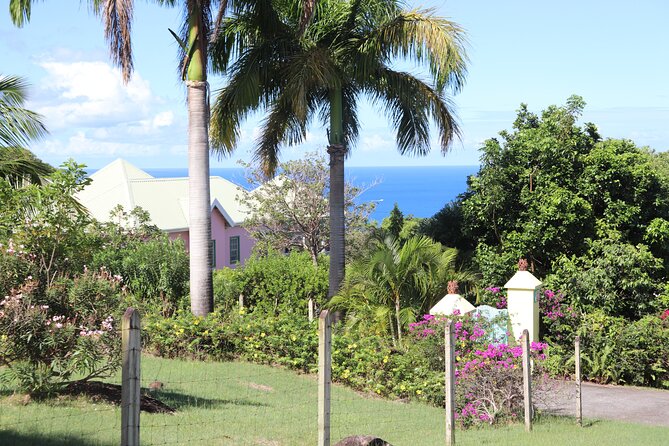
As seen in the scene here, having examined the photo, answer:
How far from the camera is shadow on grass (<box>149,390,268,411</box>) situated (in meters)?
10.4

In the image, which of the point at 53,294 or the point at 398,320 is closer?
the point at 53,294

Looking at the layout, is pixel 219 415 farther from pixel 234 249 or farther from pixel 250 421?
pixel 234 249

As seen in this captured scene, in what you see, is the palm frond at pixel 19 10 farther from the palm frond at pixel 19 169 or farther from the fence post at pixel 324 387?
the fence post at pixel 324 387

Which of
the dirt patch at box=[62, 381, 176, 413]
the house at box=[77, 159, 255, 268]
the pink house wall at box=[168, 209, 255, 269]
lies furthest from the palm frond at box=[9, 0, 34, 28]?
the pink house wall at box=[168, 209, 255, 269]

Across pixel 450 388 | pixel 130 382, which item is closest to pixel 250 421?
pixel 450 388

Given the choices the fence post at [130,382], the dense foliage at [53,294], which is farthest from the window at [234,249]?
the fence post at [130,382]

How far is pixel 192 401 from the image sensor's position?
1077 centimetres

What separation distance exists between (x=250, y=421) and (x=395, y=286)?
26.3ft

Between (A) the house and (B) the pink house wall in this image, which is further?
(B) the pink house wall

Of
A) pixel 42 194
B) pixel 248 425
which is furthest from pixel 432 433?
pixel 42 194

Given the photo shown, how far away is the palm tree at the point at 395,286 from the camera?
1705 cm

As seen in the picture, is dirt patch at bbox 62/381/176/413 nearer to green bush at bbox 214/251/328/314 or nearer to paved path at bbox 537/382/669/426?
paved path at bbox 537/382/669/426

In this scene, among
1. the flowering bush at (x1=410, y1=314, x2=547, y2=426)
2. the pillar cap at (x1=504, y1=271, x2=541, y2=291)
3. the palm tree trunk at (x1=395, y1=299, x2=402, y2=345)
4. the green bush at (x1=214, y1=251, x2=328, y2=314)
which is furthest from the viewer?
the green bush at (x1=214, y1=251, x2=328, y2=314)

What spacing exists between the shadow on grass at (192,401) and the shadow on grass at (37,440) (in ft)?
7.03
